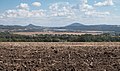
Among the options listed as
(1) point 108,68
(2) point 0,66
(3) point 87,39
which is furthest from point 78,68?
(3) point 87,39

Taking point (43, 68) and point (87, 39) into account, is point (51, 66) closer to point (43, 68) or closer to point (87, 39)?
point (43, 68)

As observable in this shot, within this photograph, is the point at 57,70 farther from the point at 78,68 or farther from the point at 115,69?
the point at 115,69

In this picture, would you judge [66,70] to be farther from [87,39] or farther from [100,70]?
[87,39]

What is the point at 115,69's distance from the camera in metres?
22.6

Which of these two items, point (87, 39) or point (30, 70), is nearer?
point (30, 70)

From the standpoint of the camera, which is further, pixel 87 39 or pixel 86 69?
pixel 87 39

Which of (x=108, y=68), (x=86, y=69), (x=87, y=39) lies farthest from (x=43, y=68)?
(x=87, y=39)

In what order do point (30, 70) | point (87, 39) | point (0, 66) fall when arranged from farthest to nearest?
point (87, 39) → point (0, 66) → point (30, 70)

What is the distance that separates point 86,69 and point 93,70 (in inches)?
25.1

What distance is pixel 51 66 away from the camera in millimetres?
24266

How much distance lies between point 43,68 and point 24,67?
55.9 inches

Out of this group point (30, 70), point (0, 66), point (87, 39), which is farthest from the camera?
point (87, 39)

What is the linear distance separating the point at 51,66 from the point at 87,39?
3248 inches

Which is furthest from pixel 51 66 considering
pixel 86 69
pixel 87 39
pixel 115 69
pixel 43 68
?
pixel 87 39
